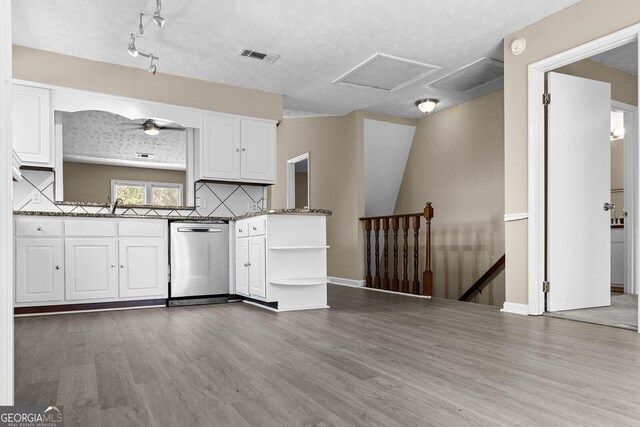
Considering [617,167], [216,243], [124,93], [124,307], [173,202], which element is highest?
[124,93]

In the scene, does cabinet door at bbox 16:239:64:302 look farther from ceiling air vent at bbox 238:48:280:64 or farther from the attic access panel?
the attic access panel

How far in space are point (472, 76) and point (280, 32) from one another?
236cm

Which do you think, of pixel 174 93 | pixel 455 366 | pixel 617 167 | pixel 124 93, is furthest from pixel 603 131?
pixel 124 93

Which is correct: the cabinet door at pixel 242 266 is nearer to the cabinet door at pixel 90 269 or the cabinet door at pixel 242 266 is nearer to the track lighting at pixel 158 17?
the cabinet door at pixel 90 269

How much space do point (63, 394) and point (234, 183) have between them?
356cm

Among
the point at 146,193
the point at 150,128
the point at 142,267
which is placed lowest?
the point at 142,267

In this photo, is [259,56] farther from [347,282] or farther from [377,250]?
[347,282]

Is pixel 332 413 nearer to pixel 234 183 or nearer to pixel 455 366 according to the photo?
pixel 455 366

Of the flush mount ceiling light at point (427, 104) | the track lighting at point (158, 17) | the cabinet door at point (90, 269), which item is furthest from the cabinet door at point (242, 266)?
the flush mount ceiling light at point (427, 104)

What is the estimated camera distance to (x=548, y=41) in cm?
358

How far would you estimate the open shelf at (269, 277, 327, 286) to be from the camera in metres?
3.89

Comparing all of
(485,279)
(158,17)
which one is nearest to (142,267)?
(158,17)

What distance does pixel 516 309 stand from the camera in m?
3.71

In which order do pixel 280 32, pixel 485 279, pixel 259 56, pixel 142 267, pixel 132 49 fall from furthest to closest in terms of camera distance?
pixel 485 279
pixel 259 56
pixel 142 267
pixel 280 32
pixel 132 49
